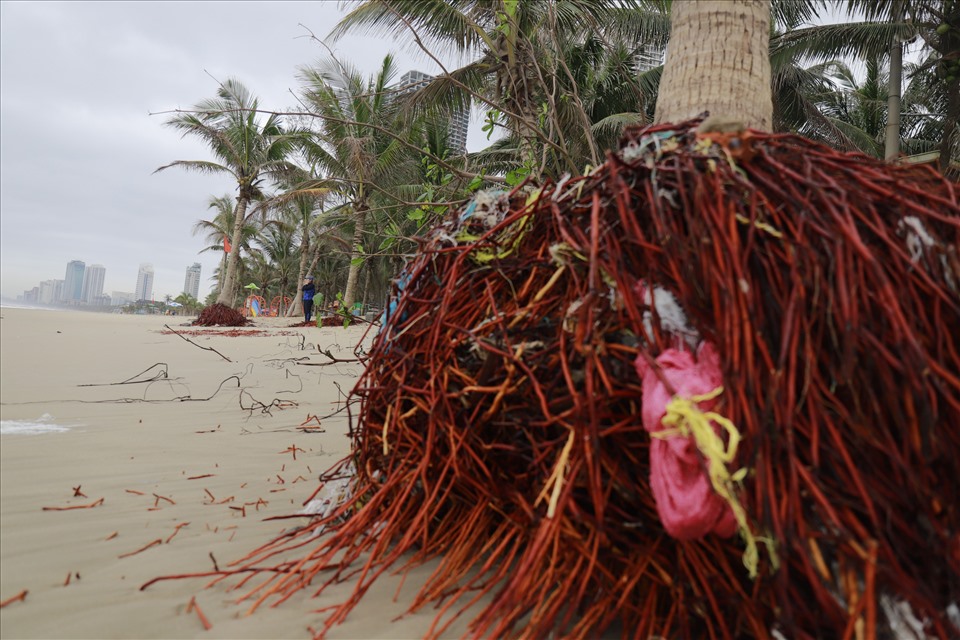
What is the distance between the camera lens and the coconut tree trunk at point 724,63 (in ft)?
4.88

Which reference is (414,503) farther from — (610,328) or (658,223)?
(658,223)

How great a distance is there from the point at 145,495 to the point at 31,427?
4.15 ft

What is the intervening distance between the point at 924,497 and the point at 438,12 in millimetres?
10535

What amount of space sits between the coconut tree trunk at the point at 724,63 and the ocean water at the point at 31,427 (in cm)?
327

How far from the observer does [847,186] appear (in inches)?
36.5

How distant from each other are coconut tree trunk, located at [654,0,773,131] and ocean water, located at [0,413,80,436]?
3.27m

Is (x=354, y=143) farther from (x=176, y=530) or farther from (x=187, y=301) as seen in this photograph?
(x=187, y=301)

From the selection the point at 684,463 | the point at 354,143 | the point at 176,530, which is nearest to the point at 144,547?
the point at 176,530

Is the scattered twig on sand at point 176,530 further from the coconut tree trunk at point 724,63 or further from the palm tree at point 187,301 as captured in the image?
the palm tree at point 187,301

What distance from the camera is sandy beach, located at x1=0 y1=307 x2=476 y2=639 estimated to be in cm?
113

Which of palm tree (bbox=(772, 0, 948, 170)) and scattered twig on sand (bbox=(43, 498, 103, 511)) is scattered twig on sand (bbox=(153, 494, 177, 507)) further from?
palm tree (bbox=(772, 0, 948, 170))

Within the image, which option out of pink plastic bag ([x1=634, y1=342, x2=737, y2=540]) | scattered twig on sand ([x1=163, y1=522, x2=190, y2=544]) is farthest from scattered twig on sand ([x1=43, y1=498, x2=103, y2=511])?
pink plastic bag ([x1=634, y1=342, x2=737, y2=540])

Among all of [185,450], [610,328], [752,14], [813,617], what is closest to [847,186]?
[610,328]

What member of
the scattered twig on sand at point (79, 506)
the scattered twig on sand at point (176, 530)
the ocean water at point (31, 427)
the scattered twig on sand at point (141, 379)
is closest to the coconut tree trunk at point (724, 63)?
the scattered twig on sand at point (176, 530)
